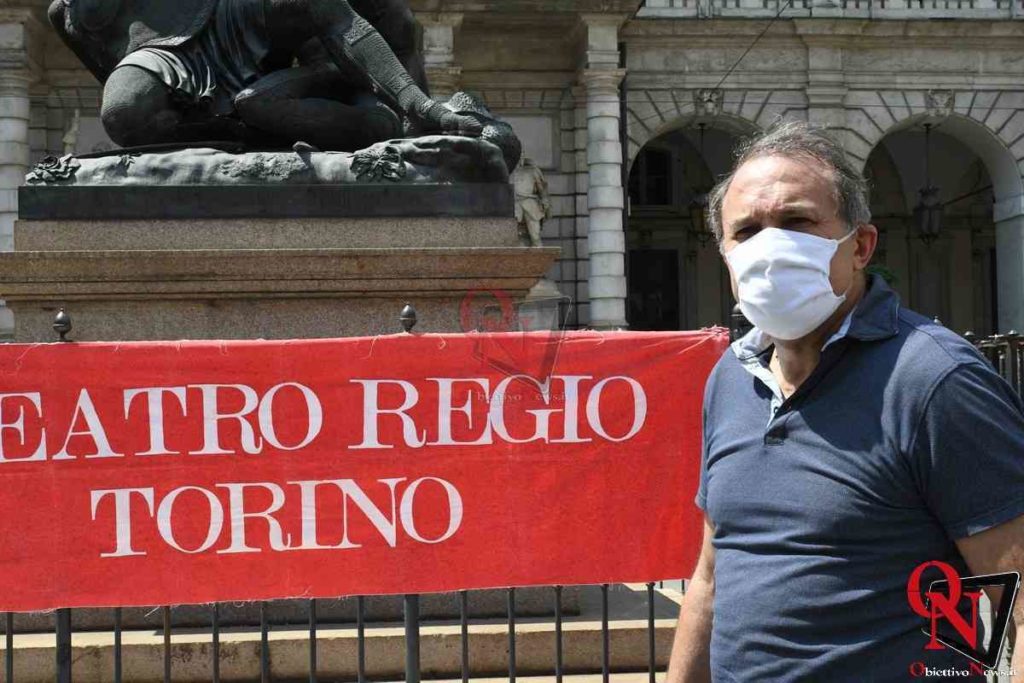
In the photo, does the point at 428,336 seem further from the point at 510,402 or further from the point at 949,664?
the point at 949,664

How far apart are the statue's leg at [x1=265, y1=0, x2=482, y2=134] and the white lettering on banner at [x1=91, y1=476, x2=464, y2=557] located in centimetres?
236

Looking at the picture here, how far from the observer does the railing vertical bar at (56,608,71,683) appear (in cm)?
421

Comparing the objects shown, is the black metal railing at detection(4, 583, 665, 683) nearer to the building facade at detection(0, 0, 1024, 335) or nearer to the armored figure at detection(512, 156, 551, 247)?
the armored figure at detection(512, 156, 551, 247)

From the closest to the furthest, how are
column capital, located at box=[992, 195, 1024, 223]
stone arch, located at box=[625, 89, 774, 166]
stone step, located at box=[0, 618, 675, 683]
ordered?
stone step, located at box=[0, 618, 675, 683]
stone arch, located at box=[625, 89, 774, 166]
column capital, located at box=[992, 195, 1024, 223]

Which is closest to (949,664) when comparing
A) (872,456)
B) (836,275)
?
(872,456)

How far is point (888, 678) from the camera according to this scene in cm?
212

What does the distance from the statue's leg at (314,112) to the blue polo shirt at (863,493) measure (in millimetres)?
4186

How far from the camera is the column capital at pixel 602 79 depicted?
80.9 feet

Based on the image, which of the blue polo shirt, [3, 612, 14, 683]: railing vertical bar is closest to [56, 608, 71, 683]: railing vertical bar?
[3, 612, 14, 683]: railing vertical bar

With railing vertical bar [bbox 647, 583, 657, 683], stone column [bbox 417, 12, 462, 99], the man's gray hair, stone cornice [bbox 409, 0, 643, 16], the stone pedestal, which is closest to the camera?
the man's gray hair

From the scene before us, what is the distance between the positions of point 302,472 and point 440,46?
21164 millimetres

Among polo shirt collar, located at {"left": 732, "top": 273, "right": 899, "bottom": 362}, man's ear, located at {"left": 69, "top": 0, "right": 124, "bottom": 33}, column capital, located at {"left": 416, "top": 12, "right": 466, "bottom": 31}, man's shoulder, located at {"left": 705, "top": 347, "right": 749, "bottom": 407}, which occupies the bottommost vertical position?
man's shoulder, located at {"left": 705, "top": 347, "right": 749, "bottom": 407}

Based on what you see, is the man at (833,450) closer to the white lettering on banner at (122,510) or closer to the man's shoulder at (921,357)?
the man's shoulder at (921,357)

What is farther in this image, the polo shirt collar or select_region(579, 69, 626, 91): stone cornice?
select_region(579, 69, 626, 91): stone cornice
